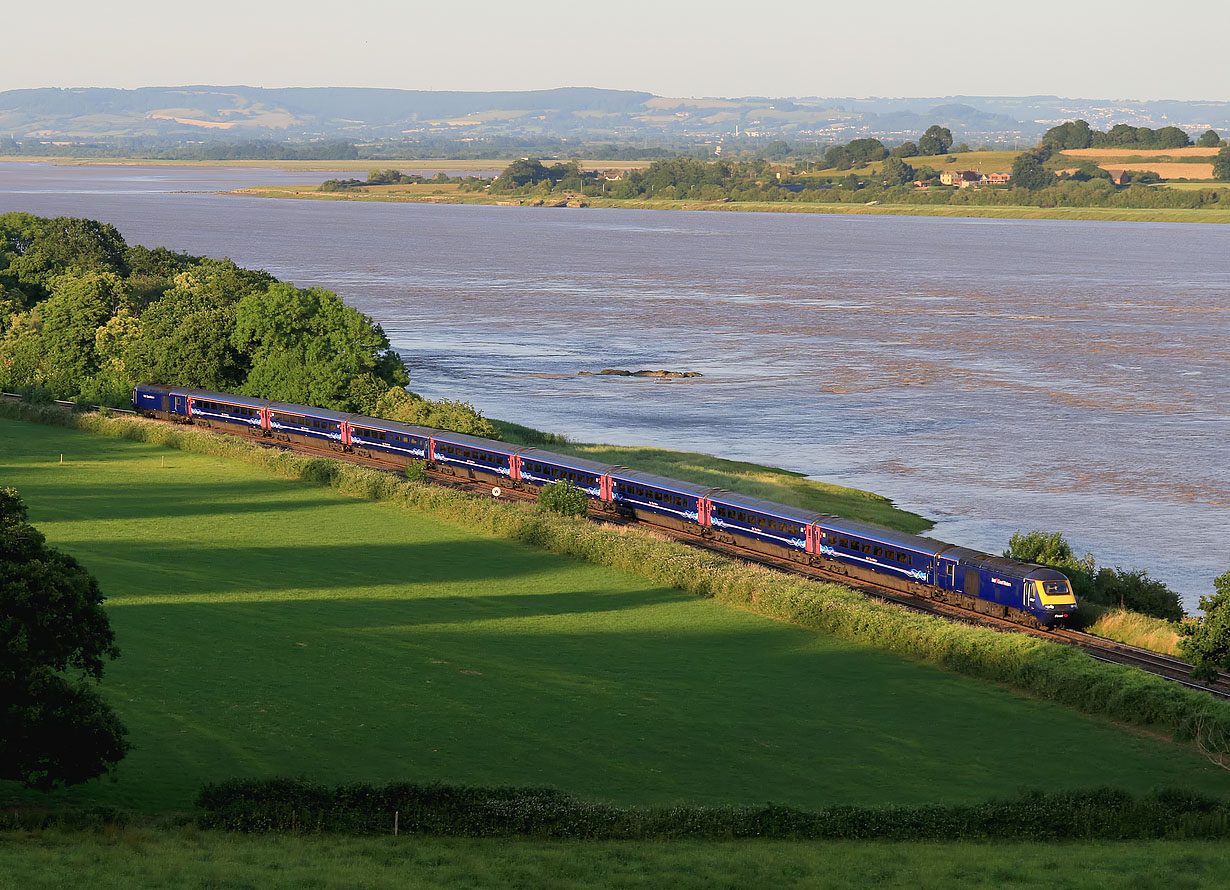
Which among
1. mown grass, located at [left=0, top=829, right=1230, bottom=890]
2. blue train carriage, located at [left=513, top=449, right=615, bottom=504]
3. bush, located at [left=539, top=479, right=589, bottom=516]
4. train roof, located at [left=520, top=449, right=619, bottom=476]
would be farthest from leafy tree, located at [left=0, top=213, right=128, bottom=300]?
mown grass, located at [left=0, top=829, right=1230, bottom=890]

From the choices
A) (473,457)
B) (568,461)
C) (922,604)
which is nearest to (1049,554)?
(922,604)

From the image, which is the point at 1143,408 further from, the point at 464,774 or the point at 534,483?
the point at 464,774

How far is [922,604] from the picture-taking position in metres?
46.8

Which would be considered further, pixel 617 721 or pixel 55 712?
pixel 617 721

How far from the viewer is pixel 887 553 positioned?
47.3m

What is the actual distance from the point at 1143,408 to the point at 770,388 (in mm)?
26191

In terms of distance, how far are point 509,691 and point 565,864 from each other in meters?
12.0

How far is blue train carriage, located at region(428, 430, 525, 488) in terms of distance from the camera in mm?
60812

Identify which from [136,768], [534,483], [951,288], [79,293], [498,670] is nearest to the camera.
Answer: [136,768]

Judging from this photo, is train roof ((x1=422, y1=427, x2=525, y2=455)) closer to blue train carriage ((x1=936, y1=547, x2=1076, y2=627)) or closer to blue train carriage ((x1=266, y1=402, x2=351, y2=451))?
blue train carriage ((x1=266, y1=402, x2=351, y2=451))

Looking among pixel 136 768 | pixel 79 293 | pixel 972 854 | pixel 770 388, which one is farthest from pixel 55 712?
pixel 770 388

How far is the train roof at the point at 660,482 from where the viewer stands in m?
53.8

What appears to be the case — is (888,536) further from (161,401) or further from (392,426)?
(161,401)

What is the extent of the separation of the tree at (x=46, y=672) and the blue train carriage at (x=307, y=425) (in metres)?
40.4
